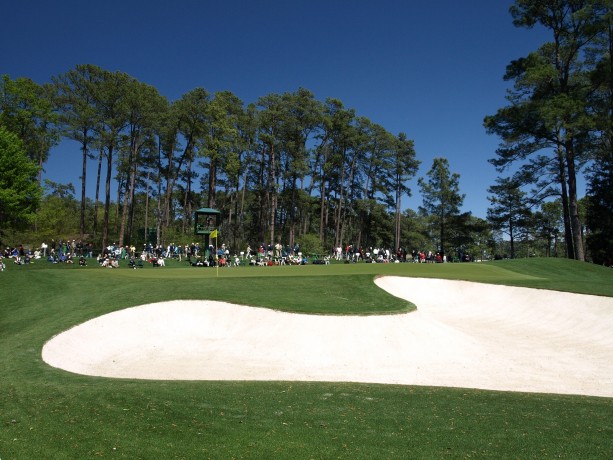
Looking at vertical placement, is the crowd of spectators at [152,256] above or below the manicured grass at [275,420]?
above

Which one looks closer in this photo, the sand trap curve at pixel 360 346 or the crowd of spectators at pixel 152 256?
the sand trap curve at pixel 360 346

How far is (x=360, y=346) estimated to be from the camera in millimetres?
12586

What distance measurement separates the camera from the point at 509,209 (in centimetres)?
6706

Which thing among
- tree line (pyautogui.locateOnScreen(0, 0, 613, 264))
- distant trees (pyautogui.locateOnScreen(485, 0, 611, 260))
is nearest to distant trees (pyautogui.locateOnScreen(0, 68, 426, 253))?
tree line (pyautogui.locateOnScreen(0, 0, 613, 264))

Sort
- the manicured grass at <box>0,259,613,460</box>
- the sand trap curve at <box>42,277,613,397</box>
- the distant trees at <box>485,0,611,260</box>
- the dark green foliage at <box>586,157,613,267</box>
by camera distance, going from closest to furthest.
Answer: the manicured grass at <box>0,259,613,460</box> < the sand trap curve at <box>42,277,613,397</box> < the distant trees at <box>485,0,611,260</box> < the dark green foliage at <box>586,157,613,267</box>

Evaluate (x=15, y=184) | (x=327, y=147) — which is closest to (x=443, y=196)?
(x=327, y=147)

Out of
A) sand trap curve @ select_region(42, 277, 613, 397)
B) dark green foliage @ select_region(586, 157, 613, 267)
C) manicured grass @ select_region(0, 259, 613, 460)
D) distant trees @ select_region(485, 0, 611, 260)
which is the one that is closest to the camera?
manicured grass @ select_region(0, 259, 613, 460)

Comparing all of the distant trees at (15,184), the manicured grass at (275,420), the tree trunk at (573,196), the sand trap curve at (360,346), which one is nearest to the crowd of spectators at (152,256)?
the distant trees at (15,184)

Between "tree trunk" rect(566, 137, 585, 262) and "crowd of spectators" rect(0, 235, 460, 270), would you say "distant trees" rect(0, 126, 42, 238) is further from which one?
"tree trunk" rect(566, 137, 585, 262)

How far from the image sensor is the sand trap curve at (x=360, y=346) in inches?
412

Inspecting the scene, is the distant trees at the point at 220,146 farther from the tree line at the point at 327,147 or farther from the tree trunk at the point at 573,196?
the tree trunk at the point at 573,196

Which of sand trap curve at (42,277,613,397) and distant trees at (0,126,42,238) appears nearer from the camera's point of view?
sand trap curve at (42,277,613,397)

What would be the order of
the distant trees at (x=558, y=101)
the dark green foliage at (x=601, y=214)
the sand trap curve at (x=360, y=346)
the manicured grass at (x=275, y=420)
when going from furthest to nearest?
1. the dark green foliage at (x=601, y=214)
2. the distant trees at (x=558, y=101)
3. the sand trap curve at (x=360, y=346)
4. the manicured grass at (x=275, y=420)

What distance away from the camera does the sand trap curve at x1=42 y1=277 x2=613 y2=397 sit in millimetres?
10461
